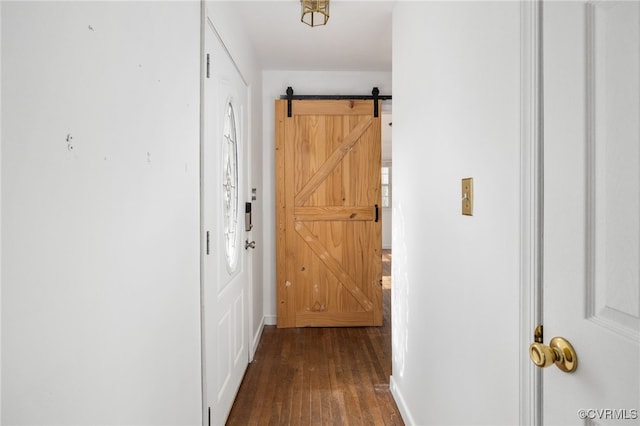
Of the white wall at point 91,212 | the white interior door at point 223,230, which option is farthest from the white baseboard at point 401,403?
the white wall at point 91,212

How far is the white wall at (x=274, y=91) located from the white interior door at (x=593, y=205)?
3.06 meters

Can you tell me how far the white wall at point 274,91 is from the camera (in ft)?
12.2

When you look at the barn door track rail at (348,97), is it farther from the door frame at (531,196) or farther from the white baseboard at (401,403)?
the door frame at (531,196)

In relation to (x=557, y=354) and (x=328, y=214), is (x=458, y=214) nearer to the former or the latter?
(x=557, y=354)

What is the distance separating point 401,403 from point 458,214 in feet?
4.48

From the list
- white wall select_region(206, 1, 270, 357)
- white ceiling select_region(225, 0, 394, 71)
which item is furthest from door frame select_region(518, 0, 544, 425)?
white ceiling select_region(225, 0, 394, 71)

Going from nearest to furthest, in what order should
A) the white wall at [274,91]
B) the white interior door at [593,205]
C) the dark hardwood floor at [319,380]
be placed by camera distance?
the white interior door at [593,205], the dark hardwood floor at [319,380], the white wall at [274,91]

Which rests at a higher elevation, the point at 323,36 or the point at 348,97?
the point at 323,36

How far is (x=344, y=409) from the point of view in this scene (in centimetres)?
217

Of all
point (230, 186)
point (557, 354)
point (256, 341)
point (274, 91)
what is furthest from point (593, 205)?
point (274, 91)

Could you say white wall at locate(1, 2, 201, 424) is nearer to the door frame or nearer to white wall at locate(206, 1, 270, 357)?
white wall at locate(206, 1, 270, 357)

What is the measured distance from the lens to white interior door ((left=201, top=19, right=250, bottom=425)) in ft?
5.75

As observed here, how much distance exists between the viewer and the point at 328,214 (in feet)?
11.7

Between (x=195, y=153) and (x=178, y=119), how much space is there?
247mm
